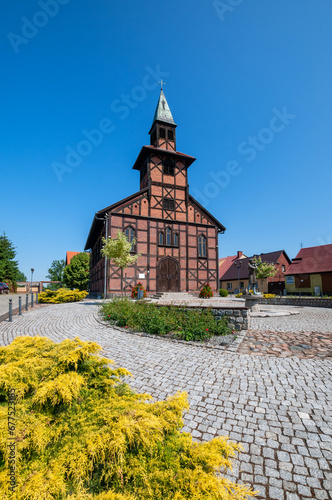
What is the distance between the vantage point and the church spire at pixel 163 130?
84.9ft

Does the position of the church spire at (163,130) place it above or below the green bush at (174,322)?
above

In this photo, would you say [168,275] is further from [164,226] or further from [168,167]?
[168,167]

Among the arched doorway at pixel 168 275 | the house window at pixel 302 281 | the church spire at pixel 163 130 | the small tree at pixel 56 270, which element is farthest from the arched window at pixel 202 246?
the small tree at pixel 56 270

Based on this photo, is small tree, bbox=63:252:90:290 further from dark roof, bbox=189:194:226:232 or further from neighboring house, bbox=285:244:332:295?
neighboring house, bbox=285:244:332:295

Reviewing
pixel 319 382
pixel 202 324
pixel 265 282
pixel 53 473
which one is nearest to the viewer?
pixel 53 473

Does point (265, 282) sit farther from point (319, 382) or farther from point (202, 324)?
point (319, 382)

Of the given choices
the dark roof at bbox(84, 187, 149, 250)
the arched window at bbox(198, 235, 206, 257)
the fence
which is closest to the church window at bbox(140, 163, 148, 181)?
the dark roof at bbox(84, 187, 149, 250)

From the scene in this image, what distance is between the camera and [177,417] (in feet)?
5.96

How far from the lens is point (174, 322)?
7664 mm

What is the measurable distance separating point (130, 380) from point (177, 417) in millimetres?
2531

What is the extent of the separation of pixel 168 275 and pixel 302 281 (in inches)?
828

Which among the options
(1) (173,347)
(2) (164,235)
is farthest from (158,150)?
(1) (173,347)

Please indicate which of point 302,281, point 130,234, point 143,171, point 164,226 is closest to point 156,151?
point 143,171

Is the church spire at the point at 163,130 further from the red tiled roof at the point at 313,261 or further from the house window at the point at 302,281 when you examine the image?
the house window at the point at 302,281
